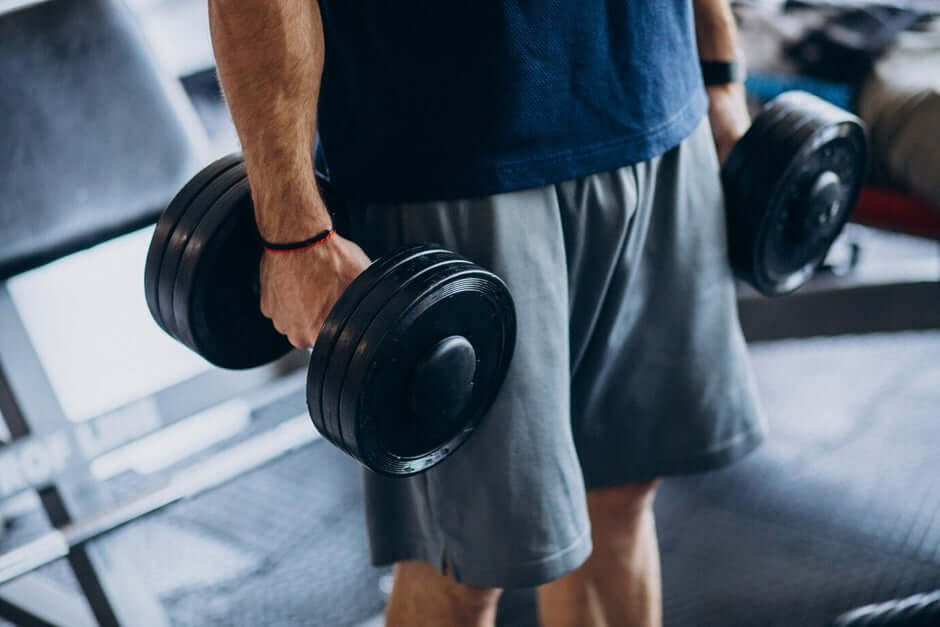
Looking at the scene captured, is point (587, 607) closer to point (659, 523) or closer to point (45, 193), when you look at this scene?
point (659, 523)

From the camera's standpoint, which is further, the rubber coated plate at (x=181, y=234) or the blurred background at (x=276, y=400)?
the blurred background at (x=276, y=400)

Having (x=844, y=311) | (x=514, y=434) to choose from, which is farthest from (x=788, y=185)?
(x=844, y=311)

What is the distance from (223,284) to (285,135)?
0.18 meters

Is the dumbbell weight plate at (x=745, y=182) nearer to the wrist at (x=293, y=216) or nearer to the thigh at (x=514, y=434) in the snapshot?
the thigh at (x=514, y=434)

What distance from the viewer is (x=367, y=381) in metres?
0.64

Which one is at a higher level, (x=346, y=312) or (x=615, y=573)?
(x=346, y=312)

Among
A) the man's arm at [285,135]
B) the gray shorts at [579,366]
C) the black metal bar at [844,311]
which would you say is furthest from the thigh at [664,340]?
the black metal bar at [844,311]

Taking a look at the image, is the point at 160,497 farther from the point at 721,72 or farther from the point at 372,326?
the point at 721,72

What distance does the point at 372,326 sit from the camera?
626mm

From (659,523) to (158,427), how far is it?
79cm

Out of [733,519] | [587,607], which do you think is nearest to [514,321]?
[587,607]

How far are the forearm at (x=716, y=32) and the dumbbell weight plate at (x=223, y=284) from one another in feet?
1.56

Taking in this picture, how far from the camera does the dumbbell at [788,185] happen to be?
84 centimetres

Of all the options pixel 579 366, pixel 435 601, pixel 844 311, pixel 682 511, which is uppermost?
pixel 579 366
